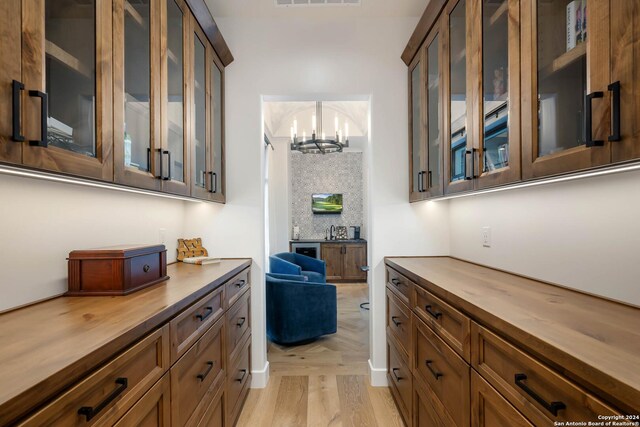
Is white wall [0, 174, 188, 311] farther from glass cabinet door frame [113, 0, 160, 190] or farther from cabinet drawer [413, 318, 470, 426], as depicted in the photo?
cabinet drawer [413, 318, 470, 426]

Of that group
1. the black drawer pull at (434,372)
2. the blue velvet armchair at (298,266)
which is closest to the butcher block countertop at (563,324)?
the black drawer pull at (434,372)

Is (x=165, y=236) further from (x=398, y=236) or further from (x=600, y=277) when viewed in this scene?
(x=600, y=277)

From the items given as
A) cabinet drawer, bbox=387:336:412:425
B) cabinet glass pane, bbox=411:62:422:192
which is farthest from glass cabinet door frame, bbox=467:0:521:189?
cabinet drawer, bbox=387:336:412:425

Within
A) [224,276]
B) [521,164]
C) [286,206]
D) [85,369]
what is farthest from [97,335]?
[286,206]

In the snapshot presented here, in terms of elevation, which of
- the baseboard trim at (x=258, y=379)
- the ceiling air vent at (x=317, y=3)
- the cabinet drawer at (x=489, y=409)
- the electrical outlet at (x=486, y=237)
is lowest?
the baseboard trim at (x=258, y=379)

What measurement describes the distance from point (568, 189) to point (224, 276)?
1722 mm

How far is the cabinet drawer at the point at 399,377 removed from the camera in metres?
1.93

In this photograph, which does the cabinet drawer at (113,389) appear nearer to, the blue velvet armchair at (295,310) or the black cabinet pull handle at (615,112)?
the black cabinet pull handle at (615,112)

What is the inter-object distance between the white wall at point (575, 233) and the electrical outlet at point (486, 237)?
32 mm

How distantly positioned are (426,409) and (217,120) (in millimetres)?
2286

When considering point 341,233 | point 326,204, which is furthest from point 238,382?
point 326,204

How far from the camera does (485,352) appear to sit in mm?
1062

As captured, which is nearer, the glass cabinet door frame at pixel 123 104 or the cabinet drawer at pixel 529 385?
the cabinet drawer at pixel 529 385

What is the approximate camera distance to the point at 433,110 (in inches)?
83.7
